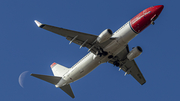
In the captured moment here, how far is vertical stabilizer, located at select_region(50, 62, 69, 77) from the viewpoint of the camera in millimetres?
44400

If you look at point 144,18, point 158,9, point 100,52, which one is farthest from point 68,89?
point 158,9

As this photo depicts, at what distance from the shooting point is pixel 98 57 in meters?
38.8

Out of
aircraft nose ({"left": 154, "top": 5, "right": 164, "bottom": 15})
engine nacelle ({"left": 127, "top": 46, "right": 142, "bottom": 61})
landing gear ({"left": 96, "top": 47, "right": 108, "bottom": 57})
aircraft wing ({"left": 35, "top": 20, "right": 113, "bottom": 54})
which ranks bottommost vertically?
engine nacelle ({"left": 127, "top": 46, "right": 142, "bottom": 61})

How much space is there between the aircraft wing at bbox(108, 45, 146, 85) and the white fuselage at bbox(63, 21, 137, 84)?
3.97 m

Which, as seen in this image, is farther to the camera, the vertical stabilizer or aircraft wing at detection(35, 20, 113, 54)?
the vertical stabilizer

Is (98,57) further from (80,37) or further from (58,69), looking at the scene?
(58,69)

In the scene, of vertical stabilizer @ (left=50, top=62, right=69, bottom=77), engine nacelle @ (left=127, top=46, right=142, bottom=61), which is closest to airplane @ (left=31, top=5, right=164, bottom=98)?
engine nacelle @ (left=127, top=46, right=142, bottom=61)

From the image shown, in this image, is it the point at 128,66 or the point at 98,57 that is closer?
the point at 98,57

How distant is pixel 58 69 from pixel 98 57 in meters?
11.1

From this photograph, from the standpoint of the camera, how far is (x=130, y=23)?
3681 cm

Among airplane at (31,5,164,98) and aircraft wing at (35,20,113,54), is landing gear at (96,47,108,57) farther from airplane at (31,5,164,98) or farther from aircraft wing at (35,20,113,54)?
aircraft wing at (35,20,113,54)

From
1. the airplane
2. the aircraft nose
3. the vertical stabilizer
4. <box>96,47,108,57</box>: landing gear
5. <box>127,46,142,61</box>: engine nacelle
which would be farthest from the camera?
the vertical stabilizer

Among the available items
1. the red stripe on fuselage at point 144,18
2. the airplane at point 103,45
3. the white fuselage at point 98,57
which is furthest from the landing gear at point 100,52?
the red stripe on fuselage at point 144,18

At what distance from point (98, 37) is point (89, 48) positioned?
124 inches
